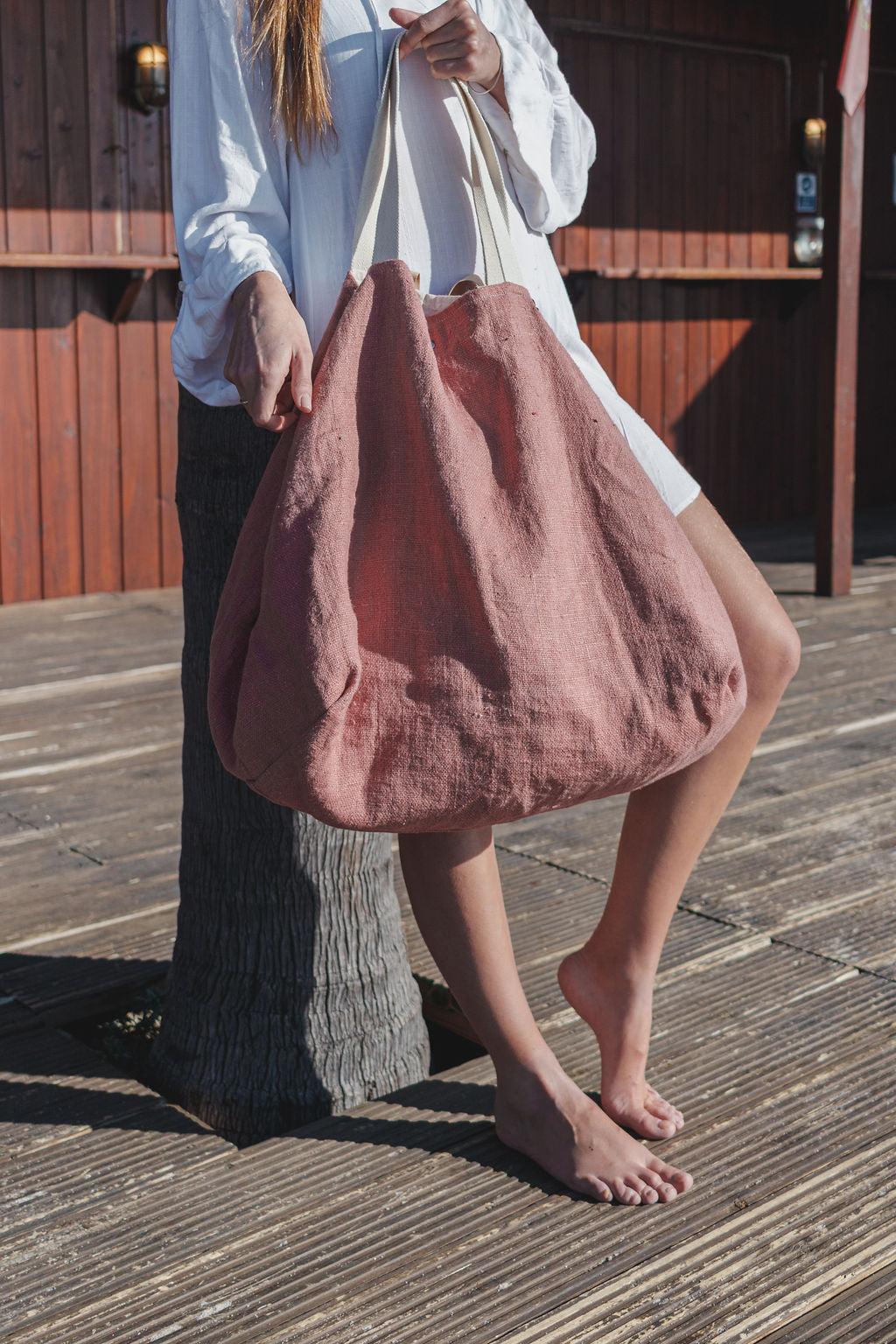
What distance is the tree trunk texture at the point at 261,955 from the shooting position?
1724 millimetres

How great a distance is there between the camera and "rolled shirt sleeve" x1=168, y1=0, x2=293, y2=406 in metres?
1.35

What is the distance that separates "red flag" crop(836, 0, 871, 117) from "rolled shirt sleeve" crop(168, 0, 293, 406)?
12.2 ft

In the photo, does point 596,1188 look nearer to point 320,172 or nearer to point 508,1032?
point 508,1032

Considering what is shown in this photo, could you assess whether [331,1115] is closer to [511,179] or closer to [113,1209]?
[113,1209]

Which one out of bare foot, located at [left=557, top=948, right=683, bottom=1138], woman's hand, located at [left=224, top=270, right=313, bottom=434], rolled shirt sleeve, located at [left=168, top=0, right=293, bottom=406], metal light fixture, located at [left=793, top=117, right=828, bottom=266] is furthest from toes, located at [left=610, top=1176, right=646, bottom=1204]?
metal light fixture, located at [left=793, top=117, right=828, bottom=266]

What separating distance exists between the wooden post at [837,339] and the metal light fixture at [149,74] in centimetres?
219

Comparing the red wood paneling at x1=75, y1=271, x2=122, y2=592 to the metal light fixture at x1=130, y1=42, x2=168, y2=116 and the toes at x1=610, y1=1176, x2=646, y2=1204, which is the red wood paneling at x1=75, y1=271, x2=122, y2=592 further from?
the toes at x1=610, y1=1176, x2=646, y2=1204

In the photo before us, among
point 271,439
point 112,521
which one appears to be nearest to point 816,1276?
point 271,439

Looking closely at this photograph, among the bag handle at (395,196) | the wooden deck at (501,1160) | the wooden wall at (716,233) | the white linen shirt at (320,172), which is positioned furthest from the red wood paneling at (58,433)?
the bag handle at (395,196)

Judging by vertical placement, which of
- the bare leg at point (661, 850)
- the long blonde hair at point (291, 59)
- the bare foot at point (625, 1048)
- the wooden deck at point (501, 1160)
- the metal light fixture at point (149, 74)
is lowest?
the wooden deck at point (501, 1160)

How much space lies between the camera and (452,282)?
1.40 meters

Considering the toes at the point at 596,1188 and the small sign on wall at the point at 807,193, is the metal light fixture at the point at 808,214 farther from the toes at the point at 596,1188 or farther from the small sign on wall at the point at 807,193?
the toes at the point at 596,1188

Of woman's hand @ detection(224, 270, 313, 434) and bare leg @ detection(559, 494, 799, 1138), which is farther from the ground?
woman's hand @ detection(224, 270, 313, 434)

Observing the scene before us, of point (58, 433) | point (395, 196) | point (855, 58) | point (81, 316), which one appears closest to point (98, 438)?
point (58, 433)
